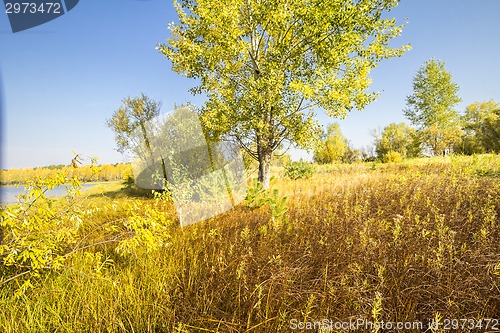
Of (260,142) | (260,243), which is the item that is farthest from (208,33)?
(260,243)

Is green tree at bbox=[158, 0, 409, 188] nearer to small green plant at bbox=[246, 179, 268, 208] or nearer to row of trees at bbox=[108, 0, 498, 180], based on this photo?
row of trees at bbox=[108, 0, 498, 180]

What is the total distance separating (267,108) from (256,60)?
8.54 feet

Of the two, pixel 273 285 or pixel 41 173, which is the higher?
pixel 41 173

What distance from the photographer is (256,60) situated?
31.9 feet

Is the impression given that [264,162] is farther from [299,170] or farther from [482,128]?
[482,128]

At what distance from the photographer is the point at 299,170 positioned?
14.5 meters

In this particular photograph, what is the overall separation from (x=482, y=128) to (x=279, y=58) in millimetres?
42437

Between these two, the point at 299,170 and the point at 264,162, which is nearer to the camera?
the point at 264,162

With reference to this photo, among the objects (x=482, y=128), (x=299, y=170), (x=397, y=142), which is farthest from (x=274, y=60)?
(x=482, y=128)

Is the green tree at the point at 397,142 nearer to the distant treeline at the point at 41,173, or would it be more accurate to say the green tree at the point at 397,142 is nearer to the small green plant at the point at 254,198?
the small green plant at the point at 254,198

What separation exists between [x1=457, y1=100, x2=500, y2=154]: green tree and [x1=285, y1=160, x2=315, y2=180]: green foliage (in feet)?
81.4

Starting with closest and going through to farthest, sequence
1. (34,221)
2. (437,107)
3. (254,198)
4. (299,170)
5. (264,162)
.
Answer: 1. (34,221)
2. (254,198)
3. (264,162)
4. (299,170)
5. (437,107)

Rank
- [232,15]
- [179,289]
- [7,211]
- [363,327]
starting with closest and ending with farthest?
[363,327] < [7,211] < [179,289] < [232,15]

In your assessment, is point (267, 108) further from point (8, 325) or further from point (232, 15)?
point (8, 325)
